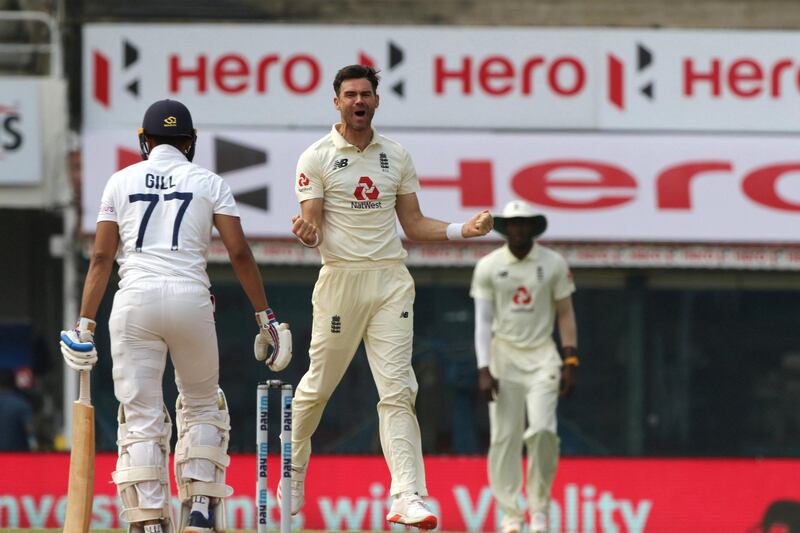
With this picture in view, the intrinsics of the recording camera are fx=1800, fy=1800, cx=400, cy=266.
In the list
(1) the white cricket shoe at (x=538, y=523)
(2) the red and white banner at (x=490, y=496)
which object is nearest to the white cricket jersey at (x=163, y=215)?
(1) the white cricket shoe at (x=538, y=523)

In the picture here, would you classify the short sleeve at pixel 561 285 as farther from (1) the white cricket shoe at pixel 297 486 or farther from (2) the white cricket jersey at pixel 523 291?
(1) the white cricket shoe at pixel 297 486

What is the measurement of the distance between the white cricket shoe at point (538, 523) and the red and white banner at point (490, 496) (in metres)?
1.50

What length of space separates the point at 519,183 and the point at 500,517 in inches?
207

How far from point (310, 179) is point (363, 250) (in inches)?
16.7

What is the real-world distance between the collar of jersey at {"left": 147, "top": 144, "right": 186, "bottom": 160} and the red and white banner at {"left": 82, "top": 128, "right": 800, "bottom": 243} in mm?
9165

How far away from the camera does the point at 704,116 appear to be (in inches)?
704

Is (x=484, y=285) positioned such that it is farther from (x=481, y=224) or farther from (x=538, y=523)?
(x=481, y=224)

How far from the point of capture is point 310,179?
8594mm

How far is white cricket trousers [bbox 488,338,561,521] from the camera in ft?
37.5

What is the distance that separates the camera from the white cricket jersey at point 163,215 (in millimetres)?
7746

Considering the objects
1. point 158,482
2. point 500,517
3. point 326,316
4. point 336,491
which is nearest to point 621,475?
point 500,517

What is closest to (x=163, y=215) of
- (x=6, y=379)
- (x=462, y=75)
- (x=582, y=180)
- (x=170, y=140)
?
(x=170, y=140)

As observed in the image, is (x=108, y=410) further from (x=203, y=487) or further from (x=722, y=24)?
(x=203, y=487)

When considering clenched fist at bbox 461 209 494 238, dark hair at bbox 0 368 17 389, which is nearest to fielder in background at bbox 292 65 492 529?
clenched fist at bbox 461 209 494 238
